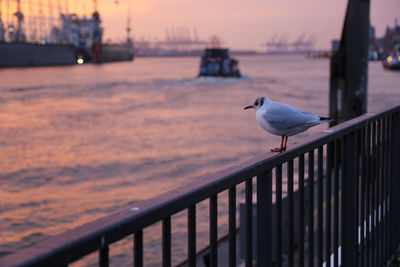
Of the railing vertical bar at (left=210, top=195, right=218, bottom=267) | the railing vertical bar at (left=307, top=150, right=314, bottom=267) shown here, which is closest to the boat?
the railing vertical bar at (left=307, top=150, right=314, bottom=267)

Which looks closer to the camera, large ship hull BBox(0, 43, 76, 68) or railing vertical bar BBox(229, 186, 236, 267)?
railing vertical bar BBox(229, 186, 236, 267)

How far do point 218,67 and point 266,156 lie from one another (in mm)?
94909

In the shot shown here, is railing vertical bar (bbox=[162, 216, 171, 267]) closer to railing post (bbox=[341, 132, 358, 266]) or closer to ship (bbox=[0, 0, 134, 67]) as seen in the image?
railing post (bbox=[341, 132, 358, 266])

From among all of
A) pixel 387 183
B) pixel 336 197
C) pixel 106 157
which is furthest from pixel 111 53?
pixel 336 197

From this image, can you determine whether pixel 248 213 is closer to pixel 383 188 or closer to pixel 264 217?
pixel 264 217

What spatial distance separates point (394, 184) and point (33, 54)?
13177 centimetres

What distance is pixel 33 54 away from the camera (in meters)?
128

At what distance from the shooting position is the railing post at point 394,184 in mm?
4027

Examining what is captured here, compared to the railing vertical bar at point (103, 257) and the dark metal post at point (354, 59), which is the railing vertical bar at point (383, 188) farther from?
the dark metal post at point (354, 59)

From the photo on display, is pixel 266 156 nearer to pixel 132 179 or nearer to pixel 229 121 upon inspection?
pixel 132 179

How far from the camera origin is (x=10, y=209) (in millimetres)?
12859

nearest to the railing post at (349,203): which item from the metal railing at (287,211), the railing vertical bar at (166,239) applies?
the metal railing at (287,211)

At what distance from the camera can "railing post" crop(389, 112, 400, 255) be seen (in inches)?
159

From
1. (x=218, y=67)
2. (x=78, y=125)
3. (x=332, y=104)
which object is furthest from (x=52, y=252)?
(x=218, y=67)
